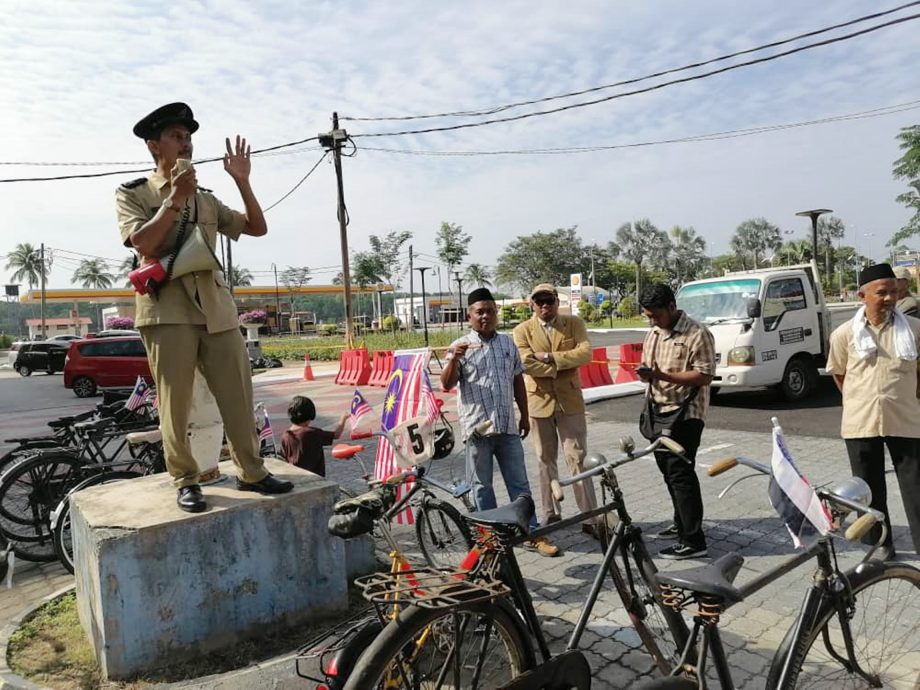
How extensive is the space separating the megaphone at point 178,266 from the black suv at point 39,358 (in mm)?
28392

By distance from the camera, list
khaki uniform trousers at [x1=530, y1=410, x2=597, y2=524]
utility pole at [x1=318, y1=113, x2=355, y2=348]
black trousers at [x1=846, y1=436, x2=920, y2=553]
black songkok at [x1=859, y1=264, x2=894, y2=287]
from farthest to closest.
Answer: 1. utility pole at [x1=318, y1=113, x2=355, y2=348]
2. khaki uniform trousers at [x1=530, y1=410, x2=597, y2=524]
3. black trousers at [x1=846, y1=436, x2=920, y2=553]
4. black songkok at [x1=859, y1=264, x2=894, y2=287]

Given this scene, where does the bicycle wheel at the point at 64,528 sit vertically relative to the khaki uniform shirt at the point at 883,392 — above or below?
below

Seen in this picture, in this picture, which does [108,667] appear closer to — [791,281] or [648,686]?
[648,686]

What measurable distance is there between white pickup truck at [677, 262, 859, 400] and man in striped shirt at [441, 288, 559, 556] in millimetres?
6277

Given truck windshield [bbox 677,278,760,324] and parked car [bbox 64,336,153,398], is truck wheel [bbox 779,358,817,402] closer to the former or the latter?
truck windshield [bbox 677,278,760,324]

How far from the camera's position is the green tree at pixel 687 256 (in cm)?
8731

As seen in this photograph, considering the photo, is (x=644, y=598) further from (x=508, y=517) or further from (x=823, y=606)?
(x=508, y=517)

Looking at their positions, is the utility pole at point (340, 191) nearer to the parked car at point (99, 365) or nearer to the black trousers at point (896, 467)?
the parked car at point (99, 365)

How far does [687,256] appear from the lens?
9169 cm

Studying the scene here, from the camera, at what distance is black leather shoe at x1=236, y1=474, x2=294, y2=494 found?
3.51m

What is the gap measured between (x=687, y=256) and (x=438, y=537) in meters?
93.8

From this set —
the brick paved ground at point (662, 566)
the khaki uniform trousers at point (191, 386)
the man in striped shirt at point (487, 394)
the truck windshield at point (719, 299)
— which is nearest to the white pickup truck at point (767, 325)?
the truck windshield at point (719, 299)

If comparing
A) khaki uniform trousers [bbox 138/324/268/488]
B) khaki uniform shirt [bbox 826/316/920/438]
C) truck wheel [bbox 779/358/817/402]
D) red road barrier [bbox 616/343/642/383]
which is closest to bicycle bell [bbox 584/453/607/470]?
khaki uniform trousers [bbox 138/324/268/488]

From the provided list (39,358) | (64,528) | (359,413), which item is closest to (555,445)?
(359,413)
